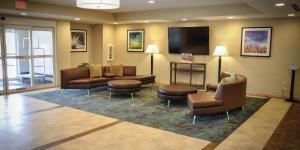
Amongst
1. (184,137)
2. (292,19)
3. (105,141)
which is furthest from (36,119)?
(292,19)

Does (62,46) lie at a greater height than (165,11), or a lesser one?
lesser

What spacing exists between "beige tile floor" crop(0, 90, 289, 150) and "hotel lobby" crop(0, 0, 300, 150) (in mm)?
19

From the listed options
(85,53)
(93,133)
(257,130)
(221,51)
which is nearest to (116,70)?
(85,53)

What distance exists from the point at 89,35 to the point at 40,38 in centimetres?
236

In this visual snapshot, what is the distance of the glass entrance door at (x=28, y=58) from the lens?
25.0 feet

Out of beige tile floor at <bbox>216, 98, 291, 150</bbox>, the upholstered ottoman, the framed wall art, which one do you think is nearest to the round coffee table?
the upholstered ottoman

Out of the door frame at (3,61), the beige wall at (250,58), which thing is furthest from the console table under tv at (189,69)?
the door frame at (3,61)

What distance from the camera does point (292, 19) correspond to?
23.0 feet

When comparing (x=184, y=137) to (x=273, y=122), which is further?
(x=273, y=122)

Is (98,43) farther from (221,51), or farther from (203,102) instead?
(203,102)

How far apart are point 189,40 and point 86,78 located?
3.68 m

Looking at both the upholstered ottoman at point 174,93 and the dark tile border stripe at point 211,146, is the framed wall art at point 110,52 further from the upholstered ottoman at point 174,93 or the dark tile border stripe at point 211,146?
the dark tile border stripe at point 211,146

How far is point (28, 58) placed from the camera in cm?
810

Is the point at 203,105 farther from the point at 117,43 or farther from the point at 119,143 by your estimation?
the point at 117,43
